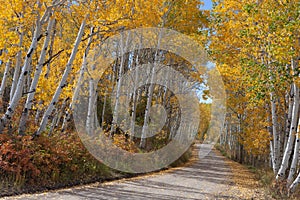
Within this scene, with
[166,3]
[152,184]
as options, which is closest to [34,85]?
[152,184]

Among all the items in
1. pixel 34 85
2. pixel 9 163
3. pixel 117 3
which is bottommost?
pixel 9 163

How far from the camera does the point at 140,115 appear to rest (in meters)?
22.2

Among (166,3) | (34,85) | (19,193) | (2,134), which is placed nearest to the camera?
(19,193)

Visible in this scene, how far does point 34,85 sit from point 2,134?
1.43 metres

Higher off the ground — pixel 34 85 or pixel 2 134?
pixel 34 85

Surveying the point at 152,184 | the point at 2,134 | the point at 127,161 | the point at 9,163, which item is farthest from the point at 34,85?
the point at 127,161

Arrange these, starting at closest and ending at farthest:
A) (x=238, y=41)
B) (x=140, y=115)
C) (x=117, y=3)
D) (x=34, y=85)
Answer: (x=34, y=85)
(x=117, y=3)
(x=238, y=41)
(x=140, y=115)

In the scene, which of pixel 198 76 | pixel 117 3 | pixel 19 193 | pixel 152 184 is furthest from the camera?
pixel 198 76

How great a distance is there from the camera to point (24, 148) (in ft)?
24.7

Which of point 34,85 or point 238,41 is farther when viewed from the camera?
point 238,41

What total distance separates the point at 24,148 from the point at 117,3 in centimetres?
463

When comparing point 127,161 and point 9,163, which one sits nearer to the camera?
point 9,163

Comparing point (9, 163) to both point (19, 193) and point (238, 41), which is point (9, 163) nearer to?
point (19, 193)

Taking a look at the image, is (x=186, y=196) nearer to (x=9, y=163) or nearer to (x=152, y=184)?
(x=152, y=184)
